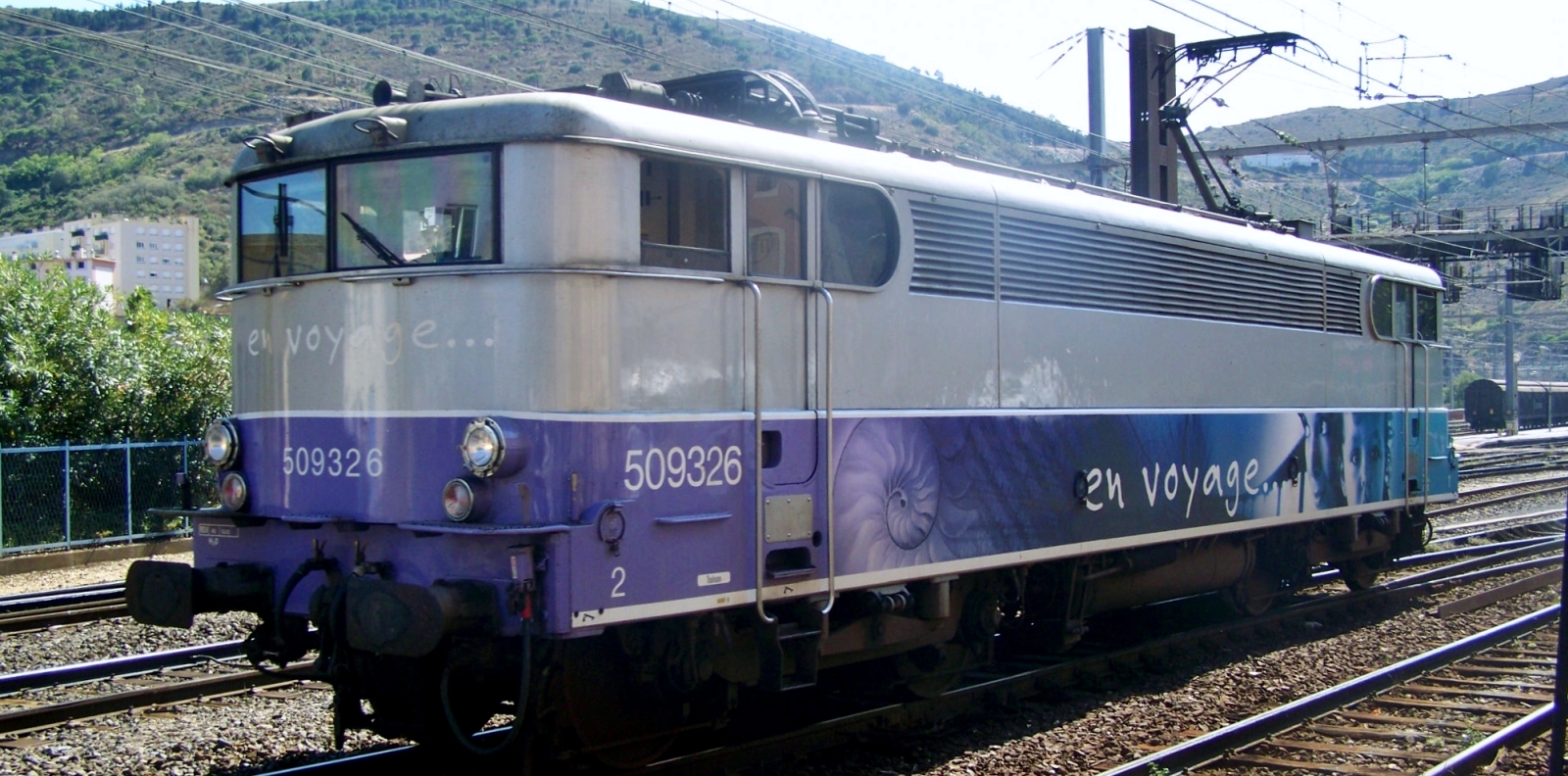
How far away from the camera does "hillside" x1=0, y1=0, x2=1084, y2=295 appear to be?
2928 inches

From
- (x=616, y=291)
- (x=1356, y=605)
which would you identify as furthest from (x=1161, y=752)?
(x=1356, y=605)

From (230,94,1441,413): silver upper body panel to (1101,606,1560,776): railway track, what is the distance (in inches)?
95.6

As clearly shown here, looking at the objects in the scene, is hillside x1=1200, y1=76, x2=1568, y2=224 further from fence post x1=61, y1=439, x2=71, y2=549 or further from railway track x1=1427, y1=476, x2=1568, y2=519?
fence post x1=61, y1=439, x2=71, y2=549

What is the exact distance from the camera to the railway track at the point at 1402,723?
7.70m

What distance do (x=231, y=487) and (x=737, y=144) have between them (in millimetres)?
3308

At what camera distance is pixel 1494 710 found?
886 centimetres

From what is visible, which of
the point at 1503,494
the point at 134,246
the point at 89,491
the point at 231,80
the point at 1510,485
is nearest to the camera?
the point at 89,491

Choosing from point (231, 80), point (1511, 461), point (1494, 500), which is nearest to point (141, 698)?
point (1494, 500)

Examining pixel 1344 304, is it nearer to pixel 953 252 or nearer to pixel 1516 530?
pixel 953 252

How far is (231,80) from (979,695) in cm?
9220

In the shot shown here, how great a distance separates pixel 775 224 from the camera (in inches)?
278

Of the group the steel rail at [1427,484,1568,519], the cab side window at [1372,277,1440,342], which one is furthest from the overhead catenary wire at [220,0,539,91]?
the steel rail at [1427,484,1568,519]

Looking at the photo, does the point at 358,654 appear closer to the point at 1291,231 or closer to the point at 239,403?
the point at 239,403

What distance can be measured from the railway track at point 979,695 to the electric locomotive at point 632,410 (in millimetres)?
239
